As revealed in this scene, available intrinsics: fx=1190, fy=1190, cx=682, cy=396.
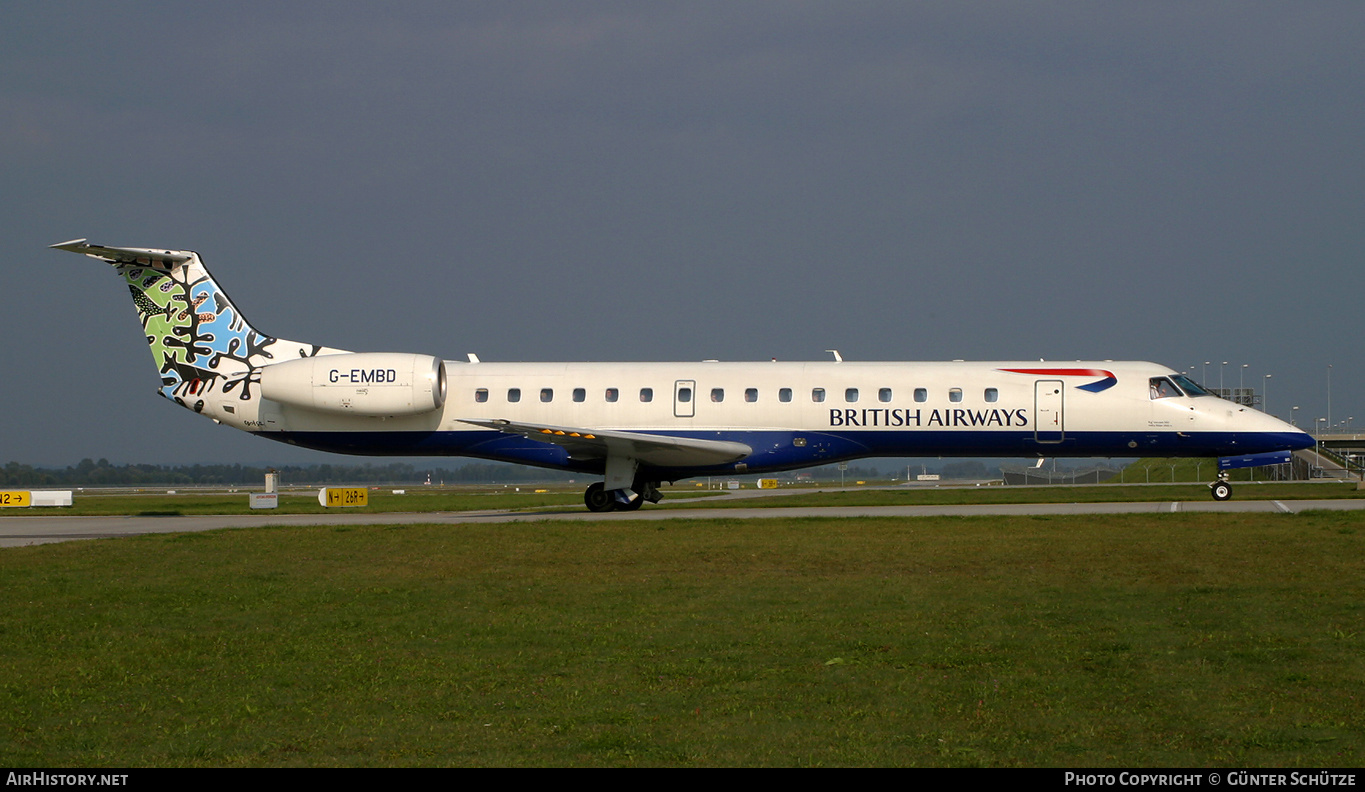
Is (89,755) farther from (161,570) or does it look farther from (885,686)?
(161,570)

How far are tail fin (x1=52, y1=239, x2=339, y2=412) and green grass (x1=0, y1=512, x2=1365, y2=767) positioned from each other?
44.6 feet

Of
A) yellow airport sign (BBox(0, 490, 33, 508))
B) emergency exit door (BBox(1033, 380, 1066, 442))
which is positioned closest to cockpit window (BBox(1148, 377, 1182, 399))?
emergency exit door (BBox(1033, 380, 1066, 442))

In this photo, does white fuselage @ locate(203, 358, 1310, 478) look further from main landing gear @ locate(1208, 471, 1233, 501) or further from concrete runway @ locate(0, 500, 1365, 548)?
concrete runway @ locate(0, 500, 1365, 548)

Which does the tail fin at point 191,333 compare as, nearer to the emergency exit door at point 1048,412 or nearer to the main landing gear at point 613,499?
the main landing gear at point 613,499

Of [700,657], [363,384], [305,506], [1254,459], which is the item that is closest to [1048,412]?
[1254,459]

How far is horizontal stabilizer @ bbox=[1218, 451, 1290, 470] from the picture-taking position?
27453mm

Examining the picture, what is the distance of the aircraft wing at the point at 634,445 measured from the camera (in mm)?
27125

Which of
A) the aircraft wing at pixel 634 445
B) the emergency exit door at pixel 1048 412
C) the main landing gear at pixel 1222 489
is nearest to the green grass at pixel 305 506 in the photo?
the aircraft wing at pixel 634 445

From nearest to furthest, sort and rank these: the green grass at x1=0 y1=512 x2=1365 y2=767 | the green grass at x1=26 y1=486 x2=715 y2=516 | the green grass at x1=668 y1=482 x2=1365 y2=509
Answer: the green grass at x1=0 y1=512 x2=1365 y2=767 < the green grass at x1=668 y1=482 x2=1365 y2=509 < the green grass at x1=26 y1=486 x2=715 y2=516

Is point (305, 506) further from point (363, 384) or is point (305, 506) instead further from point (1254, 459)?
point (1254, 459)

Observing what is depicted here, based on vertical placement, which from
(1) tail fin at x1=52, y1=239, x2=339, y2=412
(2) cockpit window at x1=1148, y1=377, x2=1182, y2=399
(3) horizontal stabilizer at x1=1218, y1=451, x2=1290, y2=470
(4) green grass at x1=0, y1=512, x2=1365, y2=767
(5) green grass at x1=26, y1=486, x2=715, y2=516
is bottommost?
(5) green grass at x1=26, y1=486, x2=715, y2=516

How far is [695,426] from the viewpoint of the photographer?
28766mm

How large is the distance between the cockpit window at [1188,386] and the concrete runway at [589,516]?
2.61m
